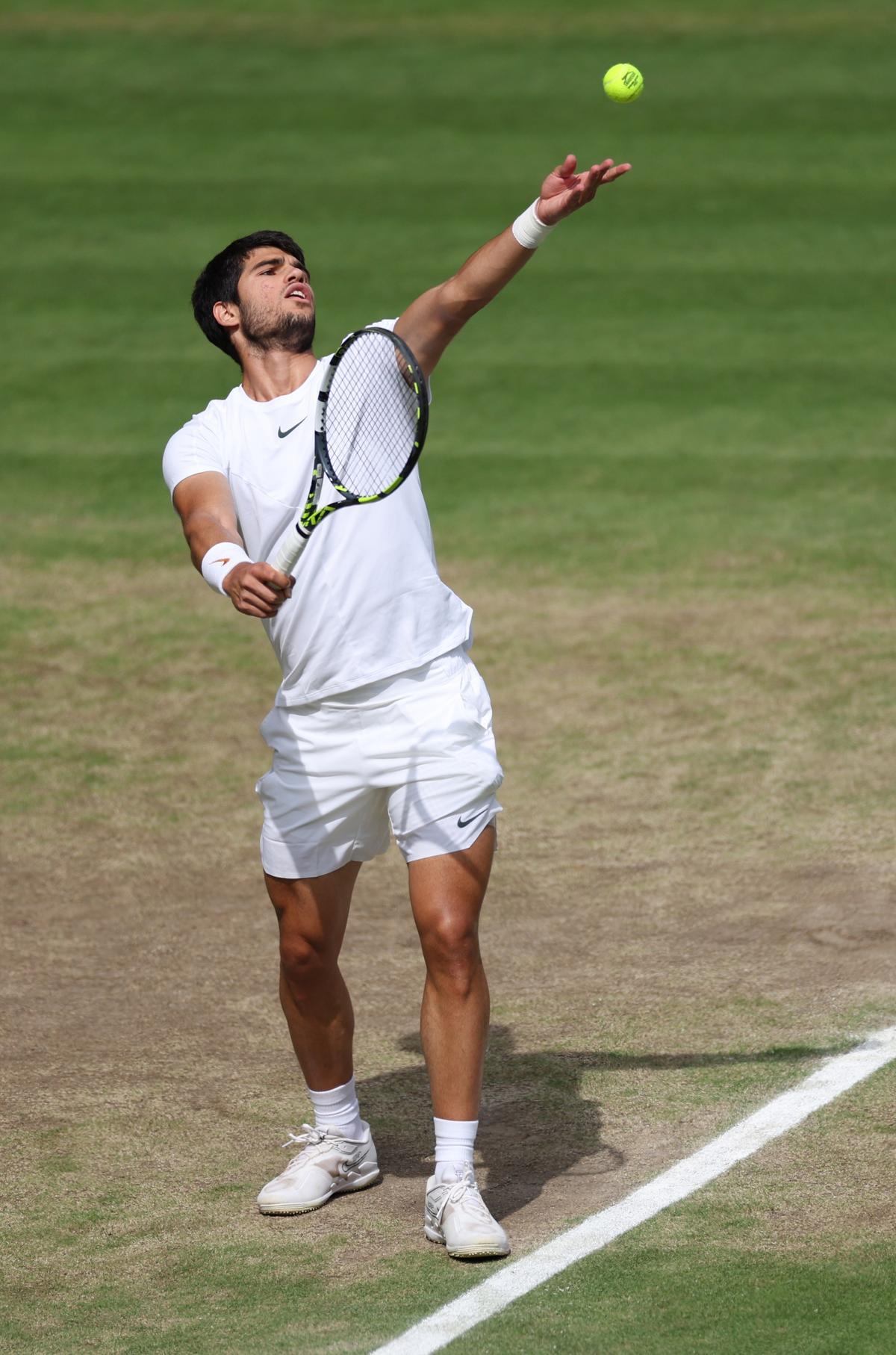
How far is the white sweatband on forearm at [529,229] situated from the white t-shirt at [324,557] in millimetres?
424

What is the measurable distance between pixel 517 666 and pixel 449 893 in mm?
4865

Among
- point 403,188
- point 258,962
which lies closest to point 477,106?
point 403,188

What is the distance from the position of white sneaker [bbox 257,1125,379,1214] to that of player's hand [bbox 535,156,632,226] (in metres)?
Answer: 2.56

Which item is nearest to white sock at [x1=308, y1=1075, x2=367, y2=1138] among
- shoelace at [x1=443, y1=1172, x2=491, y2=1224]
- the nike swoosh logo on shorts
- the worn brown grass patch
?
the worn brown grass patch

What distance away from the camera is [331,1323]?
14.3ft

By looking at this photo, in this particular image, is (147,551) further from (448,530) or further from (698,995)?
(698,995)

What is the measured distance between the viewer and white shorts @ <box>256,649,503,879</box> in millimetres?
4906

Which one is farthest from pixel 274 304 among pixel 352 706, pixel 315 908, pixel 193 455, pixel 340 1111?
pixel 340 1111

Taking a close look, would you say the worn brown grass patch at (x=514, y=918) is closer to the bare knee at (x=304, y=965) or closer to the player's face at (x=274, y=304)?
the bare knee at (x=304, y=965)

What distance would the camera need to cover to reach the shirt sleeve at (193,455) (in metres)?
5.01

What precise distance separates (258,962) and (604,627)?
3915mm

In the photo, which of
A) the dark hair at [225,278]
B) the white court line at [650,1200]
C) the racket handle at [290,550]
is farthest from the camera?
the dark hair at [225,278]

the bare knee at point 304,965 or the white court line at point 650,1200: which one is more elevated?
the bare knee at point 304,965

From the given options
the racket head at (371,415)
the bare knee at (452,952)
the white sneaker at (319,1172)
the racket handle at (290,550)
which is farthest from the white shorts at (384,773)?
the white sneaker at (319,1172)
